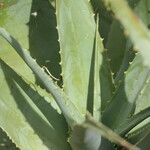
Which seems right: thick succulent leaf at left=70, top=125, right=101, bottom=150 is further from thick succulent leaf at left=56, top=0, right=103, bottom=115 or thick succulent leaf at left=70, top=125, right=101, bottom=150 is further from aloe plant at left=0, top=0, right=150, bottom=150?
thick succulent leaf at left=56, top=0, right=103, bottom=115

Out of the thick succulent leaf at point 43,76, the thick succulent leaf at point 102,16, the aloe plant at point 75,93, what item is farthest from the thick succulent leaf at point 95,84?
the thick succulent leaf at point 102,16

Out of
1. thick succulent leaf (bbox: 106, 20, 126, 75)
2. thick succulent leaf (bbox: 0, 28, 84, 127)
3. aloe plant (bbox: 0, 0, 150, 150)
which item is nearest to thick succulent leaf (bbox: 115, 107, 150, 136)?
aloe plant (bbox: 0, 0, 150, 150)

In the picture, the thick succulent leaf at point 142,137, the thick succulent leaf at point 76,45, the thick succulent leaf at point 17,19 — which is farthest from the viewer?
the thick succulent leaf at point 17,19

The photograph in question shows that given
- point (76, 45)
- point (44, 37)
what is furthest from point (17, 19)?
point (76, 45)

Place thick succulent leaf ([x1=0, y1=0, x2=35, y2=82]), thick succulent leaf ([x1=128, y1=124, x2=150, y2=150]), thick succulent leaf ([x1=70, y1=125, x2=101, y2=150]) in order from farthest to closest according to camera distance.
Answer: thick succulent leaf ([x1=0, y1=0, x2=35, y2=82])
thick succulent leaf ([x1=128, y1=124, x2=150, y2=150])
thick succulent leaf ([x1=70, y1=125, x2=101, y2=150])

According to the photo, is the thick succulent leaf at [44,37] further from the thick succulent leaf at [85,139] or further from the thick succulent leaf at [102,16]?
the thick succulent leaf at [85,139]

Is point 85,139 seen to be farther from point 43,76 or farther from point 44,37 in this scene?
point 44,37
